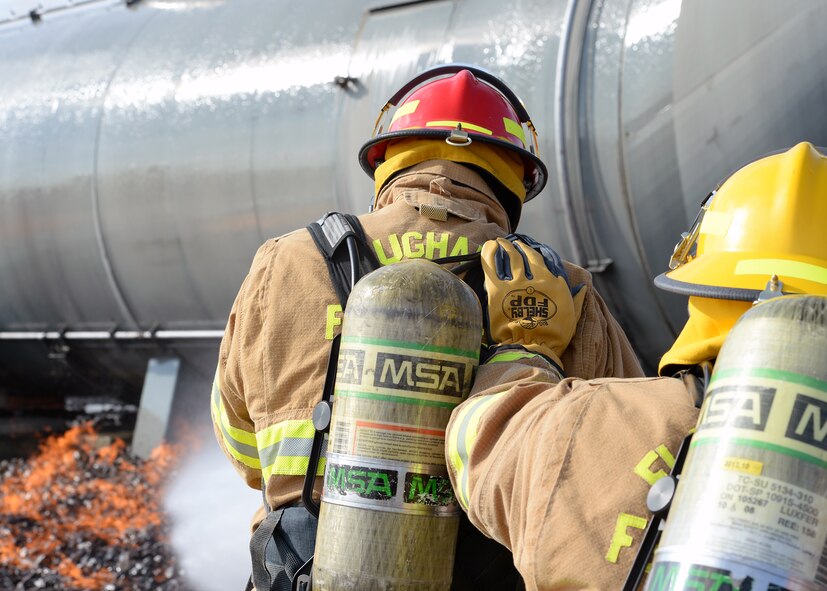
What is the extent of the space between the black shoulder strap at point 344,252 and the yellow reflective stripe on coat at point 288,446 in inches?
12.1

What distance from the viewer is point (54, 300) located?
21.8 ft

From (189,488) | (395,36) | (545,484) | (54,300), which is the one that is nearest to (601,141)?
(395,36)

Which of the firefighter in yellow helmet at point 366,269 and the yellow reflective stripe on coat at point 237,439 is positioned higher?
the firefighter in yellow helmet at point 366,269

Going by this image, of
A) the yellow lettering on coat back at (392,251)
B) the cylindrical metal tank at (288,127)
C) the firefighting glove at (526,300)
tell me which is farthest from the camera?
the cylindrical metal tank at (288,127)

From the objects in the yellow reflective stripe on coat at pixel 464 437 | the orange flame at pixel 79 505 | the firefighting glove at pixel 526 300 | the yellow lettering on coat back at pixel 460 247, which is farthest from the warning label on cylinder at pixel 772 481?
the orange flame at pixel 79 505

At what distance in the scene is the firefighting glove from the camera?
2.28 metres

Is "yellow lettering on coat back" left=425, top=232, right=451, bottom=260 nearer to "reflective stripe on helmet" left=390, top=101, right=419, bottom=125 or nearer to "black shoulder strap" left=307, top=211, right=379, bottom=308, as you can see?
"black shoulder strap" left=307, top=211, right=379, bottom=308

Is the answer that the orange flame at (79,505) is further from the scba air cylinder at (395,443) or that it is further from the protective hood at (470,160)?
the scba air cylinder at (395,443)

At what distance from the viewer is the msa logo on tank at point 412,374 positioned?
74.3 inches

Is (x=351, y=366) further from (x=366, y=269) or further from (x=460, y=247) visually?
(x=460, y=247)

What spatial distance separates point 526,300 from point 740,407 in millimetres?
1080

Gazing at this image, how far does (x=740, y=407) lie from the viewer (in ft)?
4.02

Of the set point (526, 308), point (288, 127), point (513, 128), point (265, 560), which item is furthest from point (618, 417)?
point (288, 127)

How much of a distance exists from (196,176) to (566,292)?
12.1ft
